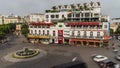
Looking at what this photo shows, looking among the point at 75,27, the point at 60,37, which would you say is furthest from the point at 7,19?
the point at 75,27

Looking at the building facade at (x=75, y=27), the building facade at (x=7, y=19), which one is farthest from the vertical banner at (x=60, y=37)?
the building facade at (x=7, y=19)

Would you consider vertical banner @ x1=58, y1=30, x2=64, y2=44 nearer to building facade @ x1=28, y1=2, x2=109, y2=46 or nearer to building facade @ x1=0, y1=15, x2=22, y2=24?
building facade @ x1=28, y1=2, x2=109, y2=46

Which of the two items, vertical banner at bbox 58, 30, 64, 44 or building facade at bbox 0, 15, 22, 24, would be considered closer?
vertical banner at bbox 58, 30, 64, 44

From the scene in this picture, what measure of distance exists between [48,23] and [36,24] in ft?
18.7

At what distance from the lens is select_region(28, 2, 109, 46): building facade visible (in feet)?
173

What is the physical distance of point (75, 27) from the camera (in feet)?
185

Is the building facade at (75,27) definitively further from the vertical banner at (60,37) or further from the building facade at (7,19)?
the building facade at (7,19)

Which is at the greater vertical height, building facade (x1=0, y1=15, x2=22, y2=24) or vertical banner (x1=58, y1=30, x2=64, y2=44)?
building facade (x1=0, y1=15, x2=22, y2=24)

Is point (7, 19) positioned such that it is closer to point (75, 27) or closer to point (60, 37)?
point (60, 37)

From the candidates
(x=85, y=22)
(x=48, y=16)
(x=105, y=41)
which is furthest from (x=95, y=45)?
(x=48, y=16)

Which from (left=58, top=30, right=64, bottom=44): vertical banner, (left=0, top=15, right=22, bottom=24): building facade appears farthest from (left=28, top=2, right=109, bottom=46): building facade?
(left=0, top=15, right=22, bottom=24): building facade

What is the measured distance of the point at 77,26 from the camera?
56.2m

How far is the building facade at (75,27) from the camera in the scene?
173 feet

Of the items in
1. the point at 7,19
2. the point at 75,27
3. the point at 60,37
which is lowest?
the point at 60,37
